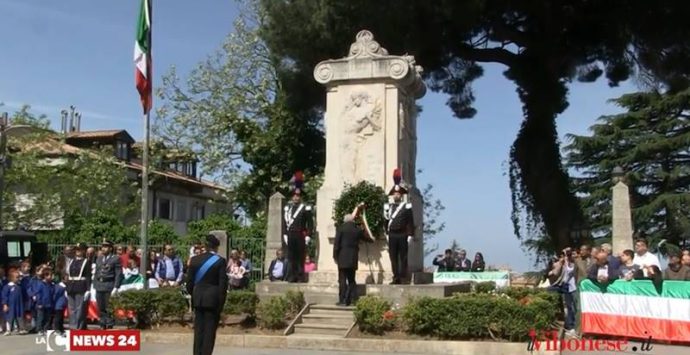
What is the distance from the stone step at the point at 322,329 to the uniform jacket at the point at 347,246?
1.01 metres

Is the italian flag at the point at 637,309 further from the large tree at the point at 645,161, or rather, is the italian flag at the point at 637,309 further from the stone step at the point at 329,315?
the large tree at the point at 645,161

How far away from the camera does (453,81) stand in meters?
31.9

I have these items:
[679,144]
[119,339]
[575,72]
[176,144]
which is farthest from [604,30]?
[119,339]

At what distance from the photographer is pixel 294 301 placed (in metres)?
13.3

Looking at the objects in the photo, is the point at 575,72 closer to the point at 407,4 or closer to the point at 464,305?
the point at 407,4

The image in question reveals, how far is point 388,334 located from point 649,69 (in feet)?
69.6

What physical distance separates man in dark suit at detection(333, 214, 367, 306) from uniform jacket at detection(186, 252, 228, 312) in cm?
401

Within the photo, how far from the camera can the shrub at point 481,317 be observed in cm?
1139

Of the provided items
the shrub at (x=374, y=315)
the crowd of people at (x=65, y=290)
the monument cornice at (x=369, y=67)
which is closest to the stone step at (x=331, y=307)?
the shrub at (x=374, y=315)

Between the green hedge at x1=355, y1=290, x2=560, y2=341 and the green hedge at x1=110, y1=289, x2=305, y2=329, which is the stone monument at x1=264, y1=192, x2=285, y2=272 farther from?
the green hedge at x1=355, y1=290, x2=560, y2=341

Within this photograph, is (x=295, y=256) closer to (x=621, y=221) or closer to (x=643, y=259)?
(x=643, y=259)

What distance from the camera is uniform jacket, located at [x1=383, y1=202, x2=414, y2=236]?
45.3 feet

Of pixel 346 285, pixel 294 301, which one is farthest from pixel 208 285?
pixel 346 285

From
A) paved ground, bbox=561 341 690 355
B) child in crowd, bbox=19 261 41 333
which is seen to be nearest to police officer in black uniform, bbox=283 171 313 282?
child in crowd, bbox=19 261 41 333
